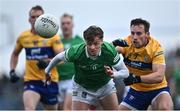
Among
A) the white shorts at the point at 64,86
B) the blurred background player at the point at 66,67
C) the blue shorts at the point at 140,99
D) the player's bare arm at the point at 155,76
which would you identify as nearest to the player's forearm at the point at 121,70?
the player's bare arm at the point at 155,76

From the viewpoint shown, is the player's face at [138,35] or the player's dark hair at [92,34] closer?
the player's dark hair at [92,34]

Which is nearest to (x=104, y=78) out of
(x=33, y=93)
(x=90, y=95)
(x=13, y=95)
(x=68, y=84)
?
(x=90, y=95)

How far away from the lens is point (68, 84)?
59.4 feet

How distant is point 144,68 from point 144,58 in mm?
202

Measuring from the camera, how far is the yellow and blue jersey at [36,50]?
16.3 meters

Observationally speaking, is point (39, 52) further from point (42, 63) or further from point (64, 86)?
point (64, 86)

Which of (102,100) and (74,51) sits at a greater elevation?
(74,51)

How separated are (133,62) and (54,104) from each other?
3.07m

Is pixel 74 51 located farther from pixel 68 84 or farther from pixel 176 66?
pixel 176 66

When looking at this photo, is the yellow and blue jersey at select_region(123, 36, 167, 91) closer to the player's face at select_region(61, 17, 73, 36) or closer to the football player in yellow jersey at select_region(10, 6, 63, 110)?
the football player in yellow jersey at select_region(10, 6, 63, 110)

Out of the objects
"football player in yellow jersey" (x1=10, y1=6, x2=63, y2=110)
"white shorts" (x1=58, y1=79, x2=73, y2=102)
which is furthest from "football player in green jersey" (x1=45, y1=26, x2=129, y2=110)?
"white shorts" (x1=58, y1=79, x2=73, y2=102)

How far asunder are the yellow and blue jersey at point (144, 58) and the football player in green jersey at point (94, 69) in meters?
0.55

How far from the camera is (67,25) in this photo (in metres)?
18.3

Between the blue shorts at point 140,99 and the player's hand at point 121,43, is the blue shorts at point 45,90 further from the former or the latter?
the player's hand at point 121,43
